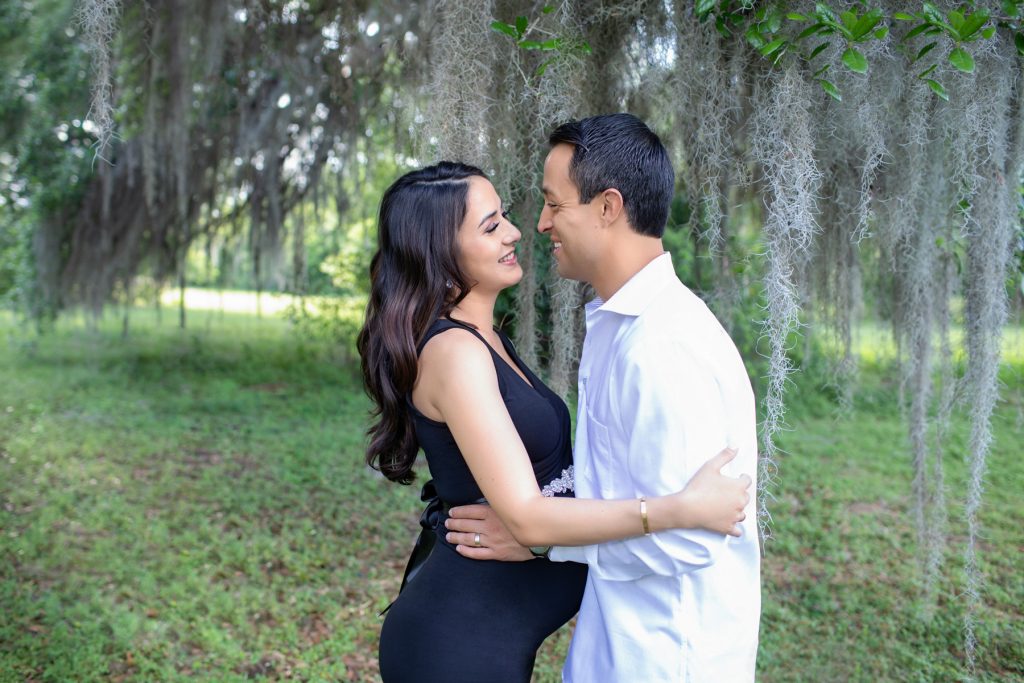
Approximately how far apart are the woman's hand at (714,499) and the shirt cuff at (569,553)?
19cm

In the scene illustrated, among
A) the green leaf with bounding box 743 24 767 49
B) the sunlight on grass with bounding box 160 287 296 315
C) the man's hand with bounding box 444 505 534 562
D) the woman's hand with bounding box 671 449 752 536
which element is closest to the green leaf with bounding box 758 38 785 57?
the green leaf with bounding box 743 24 767 49

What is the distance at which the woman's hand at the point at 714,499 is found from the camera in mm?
1079

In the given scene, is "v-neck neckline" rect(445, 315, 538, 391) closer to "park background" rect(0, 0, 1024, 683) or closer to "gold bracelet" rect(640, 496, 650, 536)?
"gold bracelet" rect(640, 496, 650, 536)

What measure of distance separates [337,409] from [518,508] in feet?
18.3

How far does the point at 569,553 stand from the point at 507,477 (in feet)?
0.49

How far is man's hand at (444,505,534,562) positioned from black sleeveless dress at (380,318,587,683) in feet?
0.09

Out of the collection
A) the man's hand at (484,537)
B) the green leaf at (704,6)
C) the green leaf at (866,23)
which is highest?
the green leaf at (704,6)

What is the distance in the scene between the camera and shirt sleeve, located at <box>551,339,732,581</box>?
1.09 metres

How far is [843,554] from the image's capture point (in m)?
3.77

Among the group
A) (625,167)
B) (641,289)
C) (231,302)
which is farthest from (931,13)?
(231,302)

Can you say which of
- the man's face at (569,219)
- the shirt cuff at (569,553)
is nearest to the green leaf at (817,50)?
the man's face at (569,219)

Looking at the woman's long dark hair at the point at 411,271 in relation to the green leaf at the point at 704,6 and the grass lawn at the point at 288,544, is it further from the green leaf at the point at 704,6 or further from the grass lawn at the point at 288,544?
the grass lawn at the point at 288,544

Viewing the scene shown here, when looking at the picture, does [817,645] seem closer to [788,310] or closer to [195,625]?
[788,310]

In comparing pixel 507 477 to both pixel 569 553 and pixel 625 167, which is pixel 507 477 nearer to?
pixel 569 553
